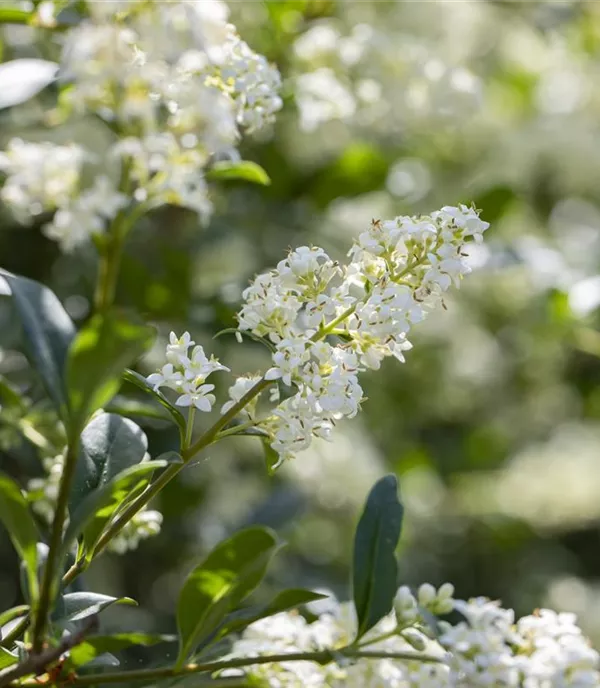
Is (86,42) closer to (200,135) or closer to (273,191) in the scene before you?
(200,135)

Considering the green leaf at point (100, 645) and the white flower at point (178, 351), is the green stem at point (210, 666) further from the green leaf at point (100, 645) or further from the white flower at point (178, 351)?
the white flower at point (178, 351)

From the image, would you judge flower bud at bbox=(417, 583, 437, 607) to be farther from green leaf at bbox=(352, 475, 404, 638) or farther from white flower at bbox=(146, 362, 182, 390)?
white flower at bbox=(146, 362, 182, 390)

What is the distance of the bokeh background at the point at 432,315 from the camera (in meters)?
1.33

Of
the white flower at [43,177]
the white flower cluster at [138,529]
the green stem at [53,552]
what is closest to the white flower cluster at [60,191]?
the white flower at [43,177]

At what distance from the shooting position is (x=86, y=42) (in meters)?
0.48

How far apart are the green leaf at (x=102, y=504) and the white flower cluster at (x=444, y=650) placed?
15cm

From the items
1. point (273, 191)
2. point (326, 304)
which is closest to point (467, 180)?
point (273, 191)

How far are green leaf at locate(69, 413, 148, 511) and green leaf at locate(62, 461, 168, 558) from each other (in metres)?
0.06

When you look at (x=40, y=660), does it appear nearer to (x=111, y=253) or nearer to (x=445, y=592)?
(x=111, y=253)

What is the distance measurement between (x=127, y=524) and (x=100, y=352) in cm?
33

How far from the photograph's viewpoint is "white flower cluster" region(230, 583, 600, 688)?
0.69 meters

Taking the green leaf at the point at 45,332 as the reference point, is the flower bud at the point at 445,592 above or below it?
below

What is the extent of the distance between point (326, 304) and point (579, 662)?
0.31 metres

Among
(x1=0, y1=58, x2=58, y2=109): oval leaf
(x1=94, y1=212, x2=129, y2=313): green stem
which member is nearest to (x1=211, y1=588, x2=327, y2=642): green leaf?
(x1=94, y1=212, x2=129, y2=313): green stem
